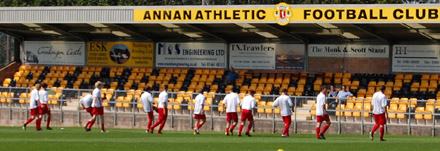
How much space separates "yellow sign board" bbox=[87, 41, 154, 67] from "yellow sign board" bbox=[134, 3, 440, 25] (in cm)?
567

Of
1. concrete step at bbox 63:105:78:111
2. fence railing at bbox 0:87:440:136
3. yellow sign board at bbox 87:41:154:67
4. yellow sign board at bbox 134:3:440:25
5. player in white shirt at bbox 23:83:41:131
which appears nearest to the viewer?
player in white shirt at bbox 23:83:41:131

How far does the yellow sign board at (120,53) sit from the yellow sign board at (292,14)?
5.67m

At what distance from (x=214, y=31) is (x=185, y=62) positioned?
316 centimetres

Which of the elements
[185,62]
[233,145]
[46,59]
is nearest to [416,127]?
[233,145]

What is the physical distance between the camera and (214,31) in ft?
125

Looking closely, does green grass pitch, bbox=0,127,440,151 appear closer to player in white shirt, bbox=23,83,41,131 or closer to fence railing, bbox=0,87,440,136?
player in white shirt, bbox=23,83,41,131

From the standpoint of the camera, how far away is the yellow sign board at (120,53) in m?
41.5

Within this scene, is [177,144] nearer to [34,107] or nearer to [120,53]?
[34,107]

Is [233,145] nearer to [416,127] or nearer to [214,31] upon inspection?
[416,127]

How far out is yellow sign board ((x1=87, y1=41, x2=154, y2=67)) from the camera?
41.5 meters

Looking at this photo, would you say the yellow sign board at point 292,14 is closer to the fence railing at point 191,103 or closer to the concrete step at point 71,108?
the fence railing at point 191,103

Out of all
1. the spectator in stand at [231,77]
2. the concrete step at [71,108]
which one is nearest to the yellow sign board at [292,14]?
the spectator in stand at [231,77]

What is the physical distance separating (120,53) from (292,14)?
475 inches

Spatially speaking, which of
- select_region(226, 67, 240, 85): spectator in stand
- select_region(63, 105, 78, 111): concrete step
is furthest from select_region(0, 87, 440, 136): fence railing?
select_region(226, 67, 240, 85): spectator in stand
